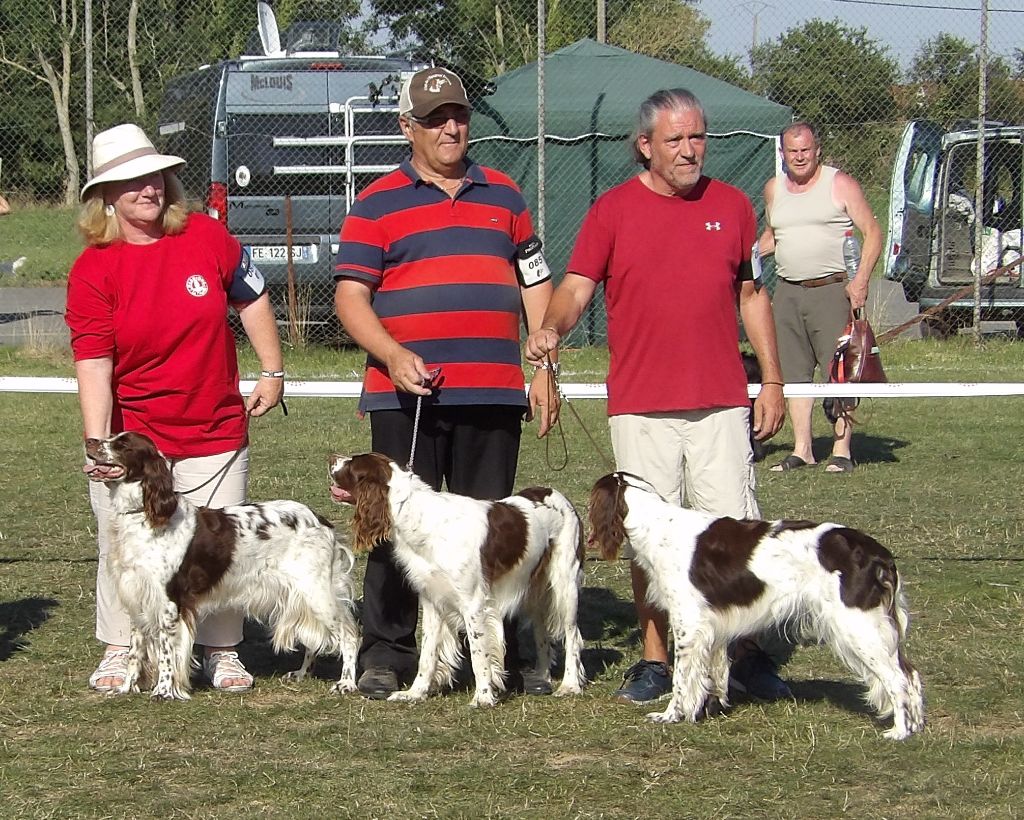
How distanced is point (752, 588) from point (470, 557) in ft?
2.85

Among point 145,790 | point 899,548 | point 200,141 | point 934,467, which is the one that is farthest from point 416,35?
point 145,790

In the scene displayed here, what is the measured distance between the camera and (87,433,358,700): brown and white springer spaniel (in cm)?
471

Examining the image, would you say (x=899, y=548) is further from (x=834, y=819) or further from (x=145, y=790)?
(x=145, y=790)

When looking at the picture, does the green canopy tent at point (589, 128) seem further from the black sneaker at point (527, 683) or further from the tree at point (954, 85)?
the black sneaker at point (527, 683)

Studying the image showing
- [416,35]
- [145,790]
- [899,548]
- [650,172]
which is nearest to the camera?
[145,790]

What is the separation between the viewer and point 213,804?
3.87 meters

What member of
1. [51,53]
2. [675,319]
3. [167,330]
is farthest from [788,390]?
[51,53]

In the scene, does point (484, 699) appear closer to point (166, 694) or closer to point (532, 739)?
point (532, 739)

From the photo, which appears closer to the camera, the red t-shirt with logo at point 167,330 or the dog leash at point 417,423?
the dog leash at point 417,423

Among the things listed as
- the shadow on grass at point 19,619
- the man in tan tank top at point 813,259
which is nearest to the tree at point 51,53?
the man in tan tank top at point 813,259

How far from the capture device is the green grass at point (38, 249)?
828 inches

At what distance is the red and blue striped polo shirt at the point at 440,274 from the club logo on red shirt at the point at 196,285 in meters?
0.45

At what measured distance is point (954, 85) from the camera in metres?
15.4

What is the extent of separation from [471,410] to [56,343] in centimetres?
995
